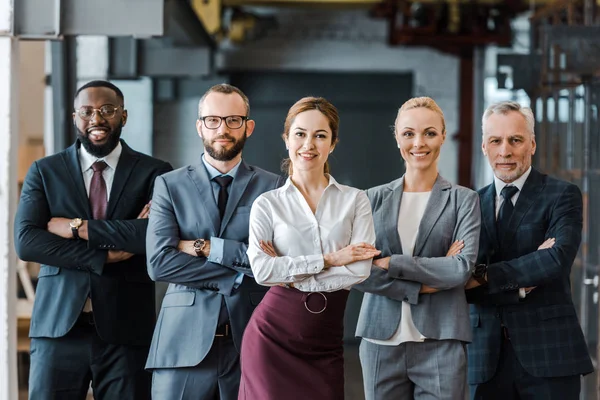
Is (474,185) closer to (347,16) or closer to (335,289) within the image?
(347,16)

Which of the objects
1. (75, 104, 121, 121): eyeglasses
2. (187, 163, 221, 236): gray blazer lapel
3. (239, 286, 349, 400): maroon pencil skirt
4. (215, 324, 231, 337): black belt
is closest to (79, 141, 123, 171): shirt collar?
(75, 104, 121, 121): eyeglasses

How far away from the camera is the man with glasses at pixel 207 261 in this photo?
3.17 m

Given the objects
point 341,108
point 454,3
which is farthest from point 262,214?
point 341,108

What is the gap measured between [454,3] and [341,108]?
1864 mm

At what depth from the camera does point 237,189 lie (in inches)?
130

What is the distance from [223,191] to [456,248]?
0.91 m

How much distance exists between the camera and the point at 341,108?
9.42 metres

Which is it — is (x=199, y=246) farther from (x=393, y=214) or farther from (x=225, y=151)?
(x=393, y=214)

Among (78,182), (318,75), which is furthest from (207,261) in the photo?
(318,75)

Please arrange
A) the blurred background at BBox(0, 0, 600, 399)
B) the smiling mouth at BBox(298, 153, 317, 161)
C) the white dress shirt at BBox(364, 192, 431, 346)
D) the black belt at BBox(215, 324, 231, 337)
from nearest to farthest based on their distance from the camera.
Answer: the smiling mouth at BBox(298, 153, 317, 161) < the white dress shirt at BBox(364, 192, 431, 346) < the black belt at BBox(215, 324, 231, 337) < the blurred background at BBox(0, 0, 600, 399)

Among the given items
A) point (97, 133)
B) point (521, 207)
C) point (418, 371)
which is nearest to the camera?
point (418, 371)

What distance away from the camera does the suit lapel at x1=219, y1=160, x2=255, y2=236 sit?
3256 mm

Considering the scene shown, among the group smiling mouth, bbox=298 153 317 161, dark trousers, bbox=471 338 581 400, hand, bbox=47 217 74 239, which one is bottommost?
dark trousers, bbox=471 338 581 400

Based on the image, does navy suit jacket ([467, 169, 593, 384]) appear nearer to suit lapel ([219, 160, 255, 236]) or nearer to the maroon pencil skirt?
the maroon pencil skirt
